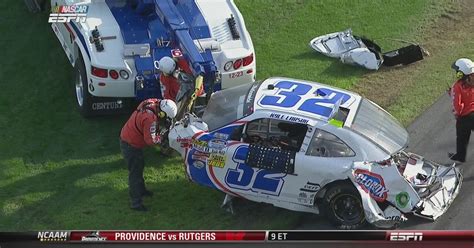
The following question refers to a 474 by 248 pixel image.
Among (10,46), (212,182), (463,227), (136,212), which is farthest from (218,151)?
(10,46)

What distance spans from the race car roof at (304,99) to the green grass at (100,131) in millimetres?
1556

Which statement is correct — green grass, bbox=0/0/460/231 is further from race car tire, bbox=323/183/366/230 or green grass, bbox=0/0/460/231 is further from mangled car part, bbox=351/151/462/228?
mangled car part, bbox=351/151/462/228

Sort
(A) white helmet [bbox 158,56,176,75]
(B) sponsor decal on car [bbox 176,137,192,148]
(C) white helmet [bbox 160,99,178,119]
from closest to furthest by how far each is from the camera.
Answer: (C) white helmet [bbox 160,99,178,119], (B) sponsor decal on car [bbox 176,137,192,148], (A) white helmet [bbox 158,56,176,75]

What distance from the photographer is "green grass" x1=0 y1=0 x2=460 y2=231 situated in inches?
495

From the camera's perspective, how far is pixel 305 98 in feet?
39.8

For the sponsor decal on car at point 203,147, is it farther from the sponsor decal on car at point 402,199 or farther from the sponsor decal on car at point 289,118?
the sponsor decal on car at point 402,199

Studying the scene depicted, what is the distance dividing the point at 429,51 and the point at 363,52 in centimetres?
149

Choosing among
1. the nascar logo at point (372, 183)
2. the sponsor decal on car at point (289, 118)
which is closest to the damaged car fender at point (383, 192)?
the nascar logo at point (372, 183)

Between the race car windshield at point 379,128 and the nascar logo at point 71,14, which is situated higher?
the nascar logo at point 71,14

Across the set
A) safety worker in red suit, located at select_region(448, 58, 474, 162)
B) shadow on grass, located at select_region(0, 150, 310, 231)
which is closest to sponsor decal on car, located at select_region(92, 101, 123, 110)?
shadow on grass, located at select_region(0, 150, 310, 231)

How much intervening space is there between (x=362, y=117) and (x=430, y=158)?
6.88ft

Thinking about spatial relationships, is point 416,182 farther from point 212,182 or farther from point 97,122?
point 97,122

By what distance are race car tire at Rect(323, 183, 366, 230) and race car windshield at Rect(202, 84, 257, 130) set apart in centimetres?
158

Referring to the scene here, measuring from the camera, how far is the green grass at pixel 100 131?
41.2 ft
